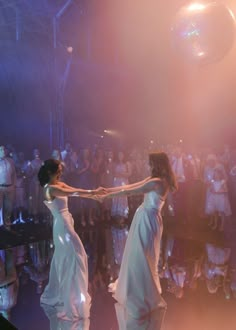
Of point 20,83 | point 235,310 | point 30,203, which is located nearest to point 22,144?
point 20,83

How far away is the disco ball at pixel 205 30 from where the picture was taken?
4.77m

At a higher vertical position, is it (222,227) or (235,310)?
(222,227)

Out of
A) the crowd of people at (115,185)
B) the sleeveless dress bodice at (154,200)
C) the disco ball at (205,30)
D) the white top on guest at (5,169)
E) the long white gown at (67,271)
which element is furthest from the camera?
the crowd of people at (115,185)

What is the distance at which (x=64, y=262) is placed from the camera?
411cm

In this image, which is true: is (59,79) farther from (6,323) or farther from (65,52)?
(6,323)

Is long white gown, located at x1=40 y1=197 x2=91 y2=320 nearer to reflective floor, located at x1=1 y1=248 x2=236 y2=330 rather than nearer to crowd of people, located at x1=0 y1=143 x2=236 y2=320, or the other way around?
reflective floor, located at x1=1 y1=248 x2=236 y2=330

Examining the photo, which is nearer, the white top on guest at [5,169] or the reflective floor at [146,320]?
the reflective floor at [146,320]

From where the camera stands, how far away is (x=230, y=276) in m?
5.43

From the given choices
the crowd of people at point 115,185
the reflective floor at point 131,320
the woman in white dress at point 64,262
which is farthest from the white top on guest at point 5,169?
the woman in white dress at point 64,262

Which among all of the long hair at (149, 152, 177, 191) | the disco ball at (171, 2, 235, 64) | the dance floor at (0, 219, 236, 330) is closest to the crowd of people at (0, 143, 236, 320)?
the dance floor at (0, 219, 236, 330)

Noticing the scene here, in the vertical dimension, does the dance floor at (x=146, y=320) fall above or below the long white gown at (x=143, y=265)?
below

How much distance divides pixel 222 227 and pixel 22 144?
20.4 feet

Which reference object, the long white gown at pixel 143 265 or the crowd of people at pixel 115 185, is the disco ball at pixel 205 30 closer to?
the long white gown at pixel 143 265

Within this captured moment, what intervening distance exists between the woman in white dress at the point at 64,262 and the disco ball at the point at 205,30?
2.48m
